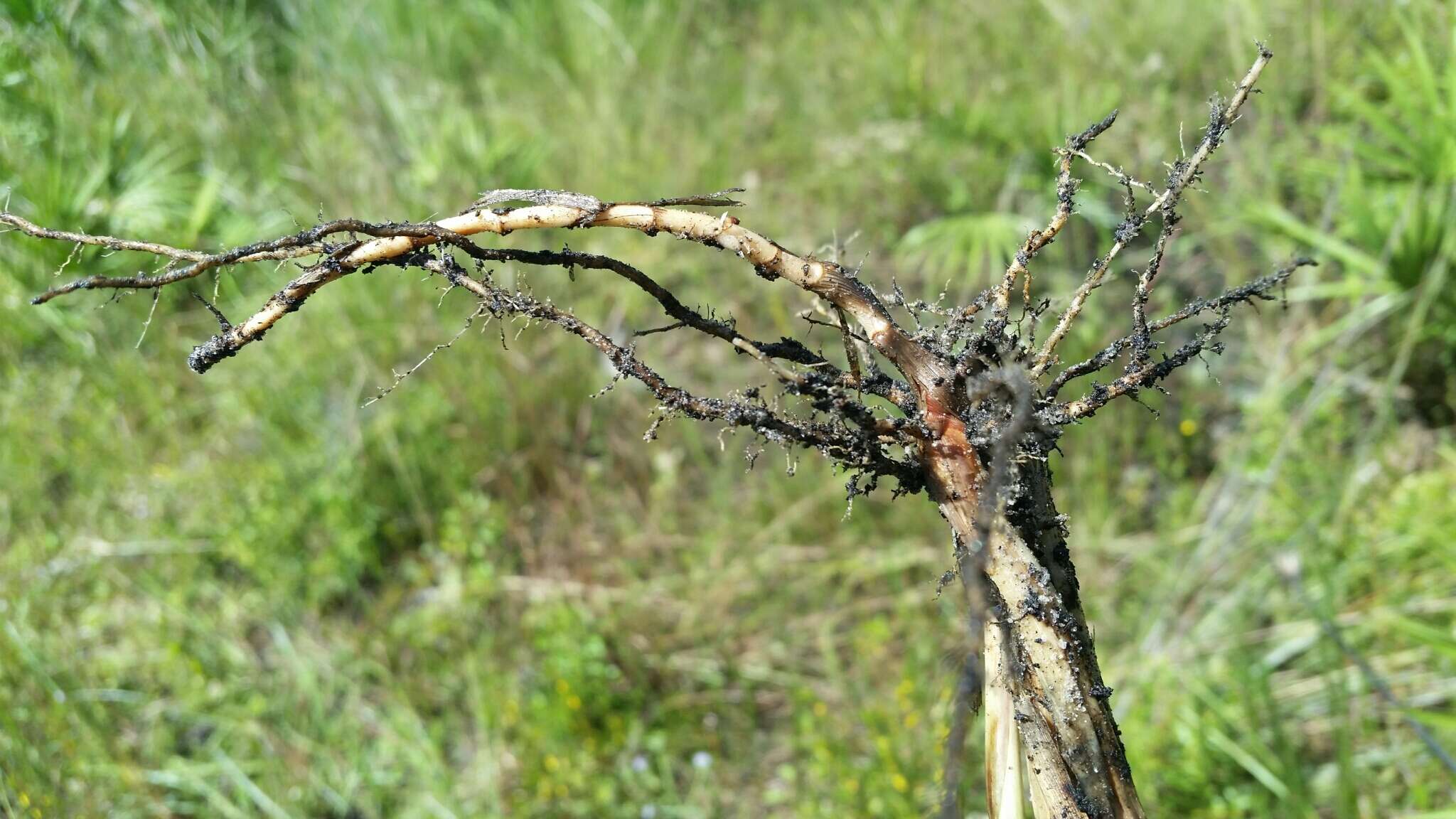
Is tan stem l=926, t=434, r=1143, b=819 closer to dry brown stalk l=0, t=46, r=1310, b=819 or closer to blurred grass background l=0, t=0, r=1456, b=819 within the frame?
dry brown stalk l=0, t=46, r=1310, b=819

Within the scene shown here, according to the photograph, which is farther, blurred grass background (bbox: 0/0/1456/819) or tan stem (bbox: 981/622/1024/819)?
blurred grass background (bbox: 0/0/1456/819)

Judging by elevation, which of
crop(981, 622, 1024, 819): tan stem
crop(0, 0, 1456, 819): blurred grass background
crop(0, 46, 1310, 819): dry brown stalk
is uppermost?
crop(0, 0, 1456, 819): blurred grass background

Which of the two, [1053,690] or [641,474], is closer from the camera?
[1053,690]

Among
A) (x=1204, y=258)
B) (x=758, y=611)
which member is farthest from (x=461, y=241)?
(x=1204, y=258)

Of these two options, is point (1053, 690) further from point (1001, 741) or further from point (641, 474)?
point (641, 474)

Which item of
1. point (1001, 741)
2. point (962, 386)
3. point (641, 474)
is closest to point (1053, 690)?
point (1001, 741)

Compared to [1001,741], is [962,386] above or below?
above

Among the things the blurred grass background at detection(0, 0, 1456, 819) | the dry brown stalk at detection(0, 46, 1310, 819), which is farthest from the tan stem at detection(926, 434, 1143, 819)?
the blurred grass background at detection(0, 0, 1456, 819)

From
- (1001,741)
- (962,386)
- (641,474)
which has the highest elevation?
A: (641,474)

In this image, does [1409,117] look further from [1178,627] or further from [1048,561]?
[1048,561]
